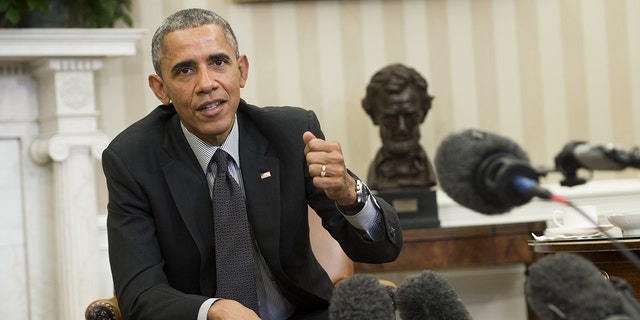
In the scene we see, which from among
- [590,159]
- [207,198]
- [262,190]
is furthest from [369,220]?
[590,159]

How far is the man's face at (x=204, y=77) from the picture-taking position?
2.51 metres

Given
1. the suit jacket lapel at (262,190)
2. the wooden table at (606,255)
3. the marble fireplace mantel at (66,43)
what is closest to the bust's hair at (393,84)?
the marble fireplace mantel at (66,43)

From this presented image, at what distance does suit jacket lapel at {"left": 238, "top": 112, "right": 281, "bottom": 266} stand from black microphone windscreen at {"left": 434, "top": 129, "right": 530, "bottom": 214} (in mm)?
1218

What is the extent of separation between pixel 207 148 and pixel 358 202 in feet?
1.72

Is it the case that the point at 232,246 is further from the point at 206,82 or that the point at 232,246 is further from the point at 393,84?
the point at 393,84

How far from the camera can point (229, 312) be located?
83.4 inches

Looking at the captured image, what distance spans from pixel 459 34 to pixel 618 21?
2.89ft

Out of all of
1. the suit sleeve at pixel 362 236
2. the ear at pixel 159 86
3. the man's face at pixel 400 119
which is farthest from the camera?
the man's face at pixel 400 119

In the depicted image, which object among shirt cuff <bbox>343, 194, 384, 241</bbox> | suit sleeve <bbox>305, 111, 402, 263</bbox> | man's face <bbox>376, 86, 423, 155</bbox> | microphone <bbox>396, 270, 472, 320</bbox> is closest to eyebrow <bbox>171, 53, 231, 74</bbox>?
suit sleeve <bbox>305, 111, 402, 263</bbox>

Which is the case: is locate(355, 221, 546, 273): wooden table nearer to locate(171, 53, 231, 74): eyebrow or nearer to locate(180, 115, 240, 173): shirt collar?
locate(180, 115, 240, 173): shirt collar

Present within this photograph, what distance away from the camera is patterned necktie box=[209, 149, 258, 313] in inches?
96.9

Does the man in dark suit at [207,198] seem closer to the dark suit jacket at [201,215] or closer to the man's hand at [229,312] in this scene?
the dark suit jacket at [201,215]

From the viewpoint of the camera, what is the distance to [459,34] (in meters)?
4.95

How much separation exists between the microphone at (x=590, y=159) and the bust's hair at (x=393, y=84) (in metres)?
3.07
